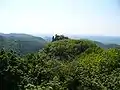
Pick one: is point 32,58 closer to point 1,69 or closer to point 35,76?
point 35,76

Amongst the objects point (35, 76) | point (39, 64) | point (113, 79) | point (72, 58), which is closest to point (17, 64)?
point (35, 76)

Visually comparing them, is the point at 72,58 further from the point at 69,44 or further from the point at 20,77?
the point at 20,77

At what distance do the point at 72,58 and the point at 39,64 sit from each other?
1952cm

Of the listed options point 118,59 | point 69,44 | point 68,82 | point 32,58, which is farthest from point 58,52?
point 68,82

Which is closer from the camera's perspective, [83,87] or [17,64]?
[83,87]

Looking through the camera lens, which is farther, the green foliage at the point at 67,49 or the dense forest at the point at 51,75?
the green foliage at the point at 67,49

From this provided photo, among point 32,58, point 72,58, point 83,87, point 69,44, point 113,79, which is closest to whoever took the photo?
point 83,87

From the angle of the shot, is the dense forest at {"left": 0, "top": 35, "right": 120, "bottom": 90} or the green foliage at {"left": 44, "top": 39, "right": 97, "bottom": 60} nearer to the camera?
the dense forest at {"left": 0, "top": 35, "right": 120, "bottom": 90}

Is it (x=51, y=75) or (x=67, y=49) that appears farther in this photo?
(x=67, y=49)

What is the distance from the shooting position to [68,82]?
24219 mm

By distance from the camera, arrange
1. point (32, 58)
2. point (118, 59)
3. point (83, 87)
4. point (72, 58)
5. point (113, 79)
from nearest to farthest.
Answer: point (83, 87)
point (113, 79)
point (32, 58)
point (118, 59)
point (72, 58)

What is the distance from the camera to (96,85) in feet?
77.2

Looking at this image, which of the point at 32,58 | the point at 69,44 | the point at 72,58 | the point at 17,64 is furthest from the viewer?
the point at 69,44

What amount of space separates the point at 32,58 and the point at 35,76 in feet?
20.3
